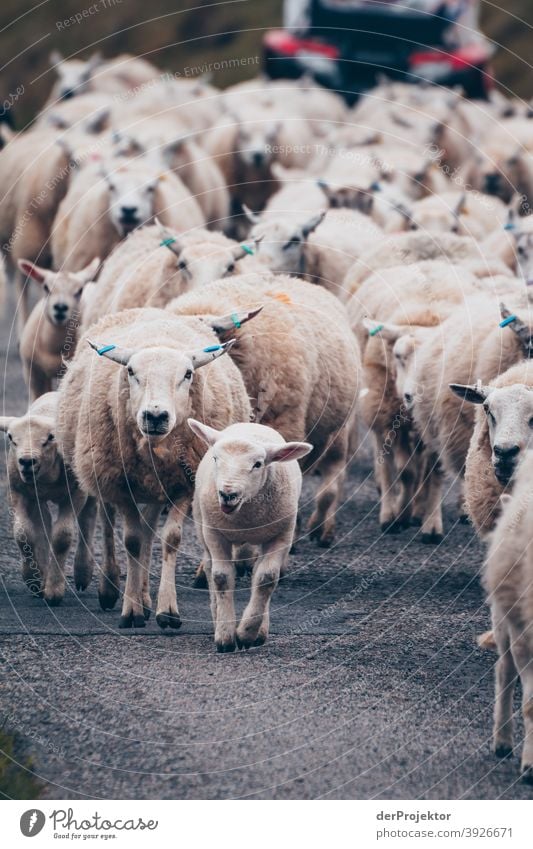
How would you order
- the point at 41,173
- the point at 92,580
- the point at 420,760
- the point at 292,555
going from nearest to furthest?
the point at 420,760, the point at 92,580, the point at 292,555, the point at 41,173

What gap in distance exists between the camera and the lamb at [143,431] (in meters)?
8.30

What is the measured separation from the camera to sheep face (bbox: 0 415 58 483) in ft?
29.0

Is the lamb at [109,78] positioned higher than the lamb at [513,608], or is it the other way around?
the lamb at [109,78]

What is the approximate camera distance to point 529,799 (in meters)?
A: 6.34

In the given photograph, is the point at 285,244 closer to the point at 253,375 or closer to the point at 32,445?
the point at 253,375

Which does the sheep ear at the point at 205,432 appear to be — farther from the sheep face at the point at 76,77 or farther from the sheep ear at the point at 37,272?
the sheep face at the point at 76,77

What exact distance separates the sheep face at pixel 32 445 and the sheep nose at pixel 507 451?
9.12 feet

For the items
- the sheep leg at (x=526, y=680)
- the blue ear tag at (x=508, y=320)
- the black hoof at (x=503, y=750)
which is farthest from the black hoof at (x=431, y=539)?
the sheep leg at (x=526, y=680)

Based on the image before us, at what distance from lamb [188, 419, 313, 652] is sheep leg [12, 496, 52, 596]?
1343 millimetres

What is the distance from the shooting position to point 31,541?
9023 millimetres

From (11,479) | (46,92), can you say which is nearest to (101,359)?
(11,479)

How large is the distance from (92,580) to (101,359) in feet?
5.18
